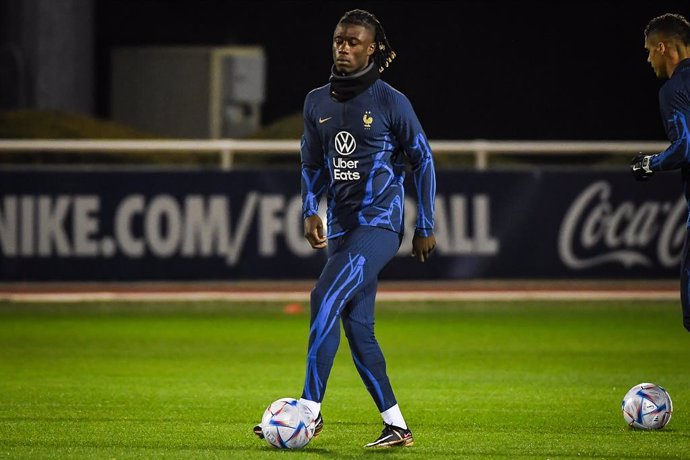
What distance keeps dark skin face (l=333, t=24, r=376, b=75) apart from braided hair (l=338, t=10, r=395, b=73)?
0.10 ft

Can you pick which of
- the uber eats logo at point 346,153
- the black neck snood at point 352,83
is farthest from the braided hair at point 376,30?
the uber eats logo at point 346,153

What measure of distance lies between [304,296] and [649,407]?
889cm

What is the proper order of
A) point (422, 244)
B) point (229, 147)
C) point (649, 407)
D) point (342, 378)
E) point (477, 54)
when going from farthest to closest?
1. point (477, 54)
2. point (229, 147)
3. point (342, 378)
4. point (649, 407)
5. point (422, 244)

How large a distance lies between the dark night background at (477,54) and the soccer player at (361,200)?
72.4 feet

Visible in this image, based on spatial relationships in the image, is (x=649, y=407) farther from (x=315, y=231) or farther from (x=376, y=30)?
(x=376, y=30)

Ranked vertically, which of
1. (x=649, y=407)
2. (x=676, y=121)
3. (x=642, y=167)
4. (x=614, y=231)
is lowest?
(x=614, y=231)

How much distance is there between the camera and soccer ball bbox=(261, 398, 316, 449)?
8133 millimetres

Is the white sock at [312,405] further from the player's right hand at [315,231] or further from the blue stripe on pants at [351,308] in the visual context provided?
the player's right hand at [315,231]

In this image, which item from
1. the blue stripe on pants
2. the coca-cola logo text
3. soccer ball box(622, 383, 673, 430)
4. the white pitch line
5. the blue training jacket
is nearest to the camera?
the blue stripe on pants

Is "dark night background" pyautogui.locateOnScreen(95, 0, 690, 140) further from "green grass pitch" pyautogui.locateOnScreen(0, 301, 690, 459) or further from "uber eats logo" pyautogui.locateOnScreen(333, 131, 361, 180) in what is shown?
"uber eats logo" pyautogui.locateOnScreen(333, 131, 361, 180)

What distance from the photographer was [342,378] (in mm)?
11914

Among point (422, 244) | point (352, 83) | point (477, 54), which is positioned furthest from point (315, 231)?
point (477, 54)

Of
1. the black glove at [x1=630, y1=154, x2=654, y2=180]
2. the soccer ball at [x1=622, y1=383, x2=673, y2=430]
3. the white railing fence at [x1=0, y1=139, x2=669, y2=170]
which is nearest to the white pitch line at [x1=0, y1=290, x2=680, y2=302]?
the white railing fence at [x1=0, y1=139, x2=669, y2=170]

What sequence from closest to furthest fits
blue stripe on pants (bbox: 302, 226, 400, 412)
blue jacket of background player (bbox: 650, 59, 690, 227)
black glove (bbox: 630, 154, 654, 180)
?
1. blue stripe on pants (bbox: 302, 226, 400, 412)
2. blue jacket of background player (bbox: 650, 59, 690, 227)
3. black glove (bbox: 630, 154, 654, 180)
